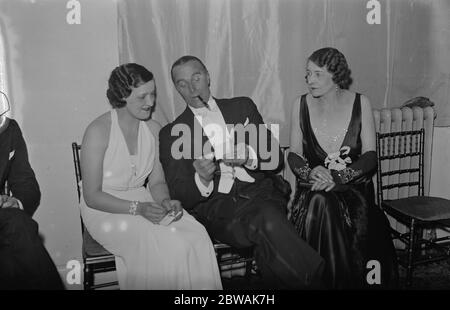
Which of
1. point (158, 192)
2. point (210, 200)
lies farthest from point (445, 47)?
point (158, 192)

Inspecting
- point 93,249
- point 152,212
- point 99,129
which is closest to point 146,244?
point 152,212

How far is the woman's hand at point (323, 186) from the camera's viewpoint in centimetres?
229

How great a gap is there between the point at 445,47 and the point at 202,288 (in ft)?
6.80

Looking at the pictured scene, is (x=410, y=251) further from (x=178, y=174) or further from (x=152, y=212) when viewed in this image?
(x=152, y=212)

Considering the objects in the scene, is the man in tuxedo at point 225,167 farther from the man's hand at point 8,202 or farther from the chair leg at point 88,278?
the man's hand at point 8,202

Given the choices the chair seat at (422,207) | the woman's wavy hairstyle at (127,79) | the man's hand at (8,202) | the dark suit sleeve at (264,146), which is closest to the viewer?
the man's hand at (8,202)

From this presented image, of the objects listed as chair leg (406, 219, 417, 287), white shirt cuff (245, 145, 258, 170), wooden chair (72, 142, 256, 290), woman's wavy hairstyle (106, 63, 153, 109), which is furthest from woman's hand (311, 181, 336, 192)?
woman's wavy hairstyle (106, 63, 153, 109)

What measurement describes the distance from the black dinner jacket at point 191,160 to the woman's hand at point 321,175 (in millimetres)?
225

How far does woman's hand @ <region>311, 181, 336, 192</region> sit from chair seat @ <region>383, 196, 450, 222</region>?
0.51 m

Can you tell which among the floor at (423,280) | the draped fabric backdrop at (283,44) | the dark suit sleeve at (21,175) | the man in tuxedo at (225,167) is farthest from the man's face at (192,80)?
the floor at (423,280)

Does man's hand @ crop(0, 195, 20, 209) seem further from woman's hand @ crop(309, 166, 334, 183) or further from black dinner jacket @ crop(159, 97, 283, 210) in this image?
woman's hand @ crop(309, 166, 334, 183)

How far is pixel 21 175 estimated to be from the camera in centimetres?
216

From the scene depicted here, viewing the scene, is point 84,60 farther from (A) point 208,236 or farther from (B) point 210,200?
(A) point 208,236

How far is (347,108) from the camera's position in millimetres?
2465
